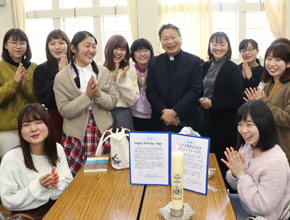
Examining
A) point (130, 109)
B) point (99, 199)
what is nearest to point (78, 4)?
point (130, 109)

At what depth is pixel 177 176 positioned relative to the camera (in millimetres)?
1033

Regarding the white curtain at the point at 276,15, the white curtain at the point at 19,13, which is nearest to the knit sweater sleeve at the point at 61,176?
the white curtain at the point at 19,13

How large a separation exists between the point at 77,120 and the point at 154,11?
4.23m

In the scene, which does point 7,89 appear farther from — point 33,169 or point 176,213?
point 176,213

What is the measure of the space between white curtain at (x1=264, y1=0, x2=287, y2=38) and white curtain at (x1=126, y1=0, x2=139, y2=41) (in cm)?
282

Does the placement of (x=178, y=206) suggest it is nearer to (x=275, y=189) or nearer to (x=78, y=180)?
(x=275, y=189)

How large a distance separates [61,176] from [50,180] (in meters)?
0.18

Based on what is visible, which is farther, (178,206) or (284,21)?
(284,21)

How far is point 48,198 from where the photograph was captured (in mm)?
1591

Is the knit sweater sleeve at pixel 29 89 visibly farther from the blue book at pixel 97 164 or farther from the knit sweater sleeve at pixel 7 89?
the blue book at pixel 97 164

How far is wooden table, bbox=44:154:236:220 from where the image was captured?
1.20 meters

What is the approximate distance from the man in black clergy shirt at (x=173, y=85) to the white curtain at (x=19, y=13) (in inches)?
189

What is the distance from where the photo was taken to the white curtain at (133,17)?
582 centimetres

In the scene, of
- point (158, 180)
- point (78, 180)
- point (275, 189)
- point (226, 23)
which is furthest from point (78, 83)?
point (226, 23)
